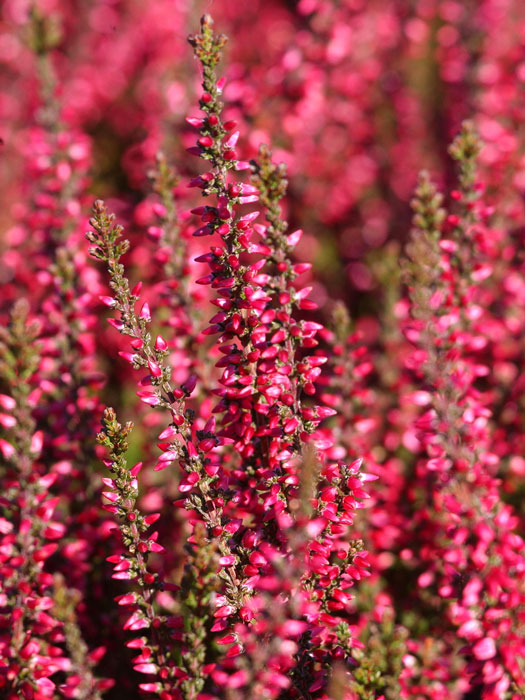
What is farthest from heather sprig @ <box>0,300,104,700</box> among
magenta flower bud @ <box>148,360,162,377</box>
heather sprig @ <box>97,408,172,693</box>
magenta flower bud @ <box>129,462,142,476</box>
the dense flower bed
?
magenta flower bud @ <box>148,360,162,377</box>

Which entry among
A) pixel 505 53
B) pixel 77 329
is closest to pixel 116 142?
pixel 505 53

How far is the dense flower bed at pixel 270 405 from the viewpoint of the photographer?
1.88 meters

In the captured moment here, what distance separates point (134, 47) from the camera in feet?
21.0

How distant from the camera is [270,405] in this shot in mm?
1949

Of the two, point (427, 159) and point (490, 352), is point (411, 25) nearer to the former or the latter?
point (427, 159)

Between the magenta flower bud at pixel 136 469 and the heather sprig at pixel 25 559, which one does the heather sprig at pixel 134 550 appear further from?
the heather sprig at pixel 25 559

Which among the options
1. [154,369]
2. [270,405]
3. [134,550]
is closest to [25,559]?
[134,550]

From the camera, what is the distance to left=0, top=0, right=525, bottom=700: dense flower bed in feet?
6.17

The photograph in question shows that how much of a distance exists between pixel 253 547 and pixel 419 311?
983mm

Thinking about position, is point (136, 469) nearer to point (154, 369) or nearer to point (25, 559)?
point (154, 369)

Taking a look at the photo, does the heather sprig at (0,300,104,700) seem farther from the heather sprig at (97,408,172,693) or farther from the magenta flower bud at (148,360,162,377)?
the magenta flower bud at (148,360,162,377)

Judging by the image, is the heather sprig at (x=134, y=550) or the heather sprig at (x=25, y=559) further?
the heather sprig at (x=25, y=559)

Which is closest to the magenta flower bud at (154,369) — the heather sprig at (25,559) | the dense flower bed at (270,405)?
the dense flower bed at (270,405)

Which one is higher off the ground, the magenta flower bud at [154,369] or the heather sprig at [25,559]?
the magenta flower bud at [154,369]
